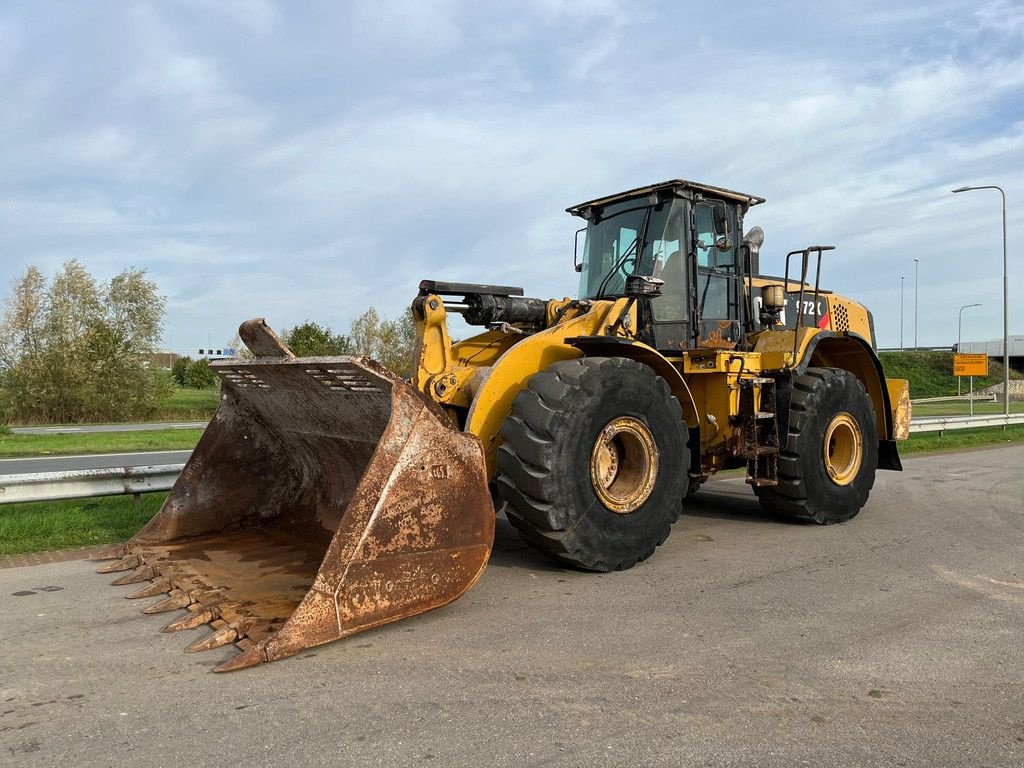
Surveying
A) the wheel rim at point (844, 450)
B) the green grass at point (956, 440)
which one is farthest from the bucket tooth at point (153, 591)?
the green grass at point (956, 440)

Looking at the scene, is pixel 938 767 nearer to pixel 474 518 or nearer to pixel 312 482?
pixel 474 518

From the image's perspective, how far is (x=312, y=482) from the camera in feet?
21.1

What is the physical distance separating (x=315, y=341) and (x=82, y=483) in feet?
74.8

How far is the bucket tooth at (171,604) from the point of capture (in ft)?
15.0

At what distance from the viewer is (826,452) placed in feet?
24.8

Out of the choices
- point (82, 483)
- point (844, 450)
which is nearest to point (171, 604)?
point (82, 483)

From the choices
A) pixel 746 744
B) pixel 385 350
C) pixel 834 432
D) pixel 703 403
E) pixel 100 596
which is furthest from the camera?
pixel 385 350

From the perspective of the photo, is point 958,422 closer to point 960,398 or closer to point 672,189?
point 672,189

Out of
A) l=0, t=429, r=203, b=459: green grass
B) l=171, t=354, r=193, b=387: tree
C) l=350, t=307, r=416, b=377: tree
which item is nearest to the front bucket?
l=0, t=429, r=203, b=459: green grass

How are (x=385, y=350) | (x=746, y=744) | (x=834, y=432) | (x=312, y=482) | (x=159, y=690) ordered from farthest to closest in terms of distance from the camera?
(x=385, y=350) < (x=834, y=432) < (x=312, y=482) < (x=159, y=690) < (x=746, y=744)

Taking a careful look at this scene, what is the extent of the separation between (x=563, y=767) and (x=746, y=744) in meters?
0.73

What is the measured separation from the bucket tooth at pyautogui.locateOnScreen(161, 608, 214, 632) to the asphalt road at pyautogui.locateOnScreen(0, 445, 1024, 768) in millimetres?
97

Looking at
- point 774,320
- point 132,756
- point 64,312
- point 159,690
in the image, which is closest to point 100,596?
point 159,690

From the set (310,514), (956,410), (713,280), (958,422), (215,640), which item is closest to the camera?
(215,640)
